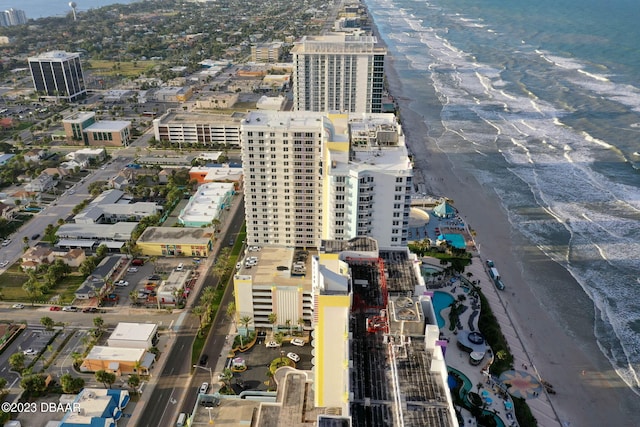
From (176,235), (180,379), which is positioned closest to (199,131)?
(176,235)

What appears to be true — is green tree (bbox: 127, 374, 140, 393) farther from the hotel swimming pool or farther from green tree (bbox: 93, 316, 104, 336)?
the hotel swimming pool

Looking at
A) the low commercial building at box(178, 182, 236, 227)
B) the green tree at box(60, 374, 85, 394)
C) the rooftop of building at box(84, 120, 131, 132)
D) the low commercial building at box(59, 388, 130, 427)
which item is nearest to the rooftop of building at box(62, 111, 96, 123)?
the rooftop of building at box(84, 120, 131, 132)

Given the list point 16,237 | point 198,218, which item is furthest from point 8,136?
point 198,218

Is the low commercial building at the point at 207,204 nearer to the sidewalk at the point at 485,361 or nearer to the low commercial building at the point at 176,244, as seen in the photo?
the low commercial building at the point at 176,244

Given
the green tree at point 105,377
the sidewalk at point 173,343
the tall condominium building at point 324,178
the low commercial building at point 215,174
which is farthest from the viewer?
the low commercial building at point 215,174

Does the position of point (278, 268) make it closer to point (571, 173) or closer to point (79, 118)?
point (571, 173)

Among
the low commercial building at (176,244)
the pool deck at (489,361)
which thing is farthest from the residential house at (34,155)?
the pool deck at (489,361)
